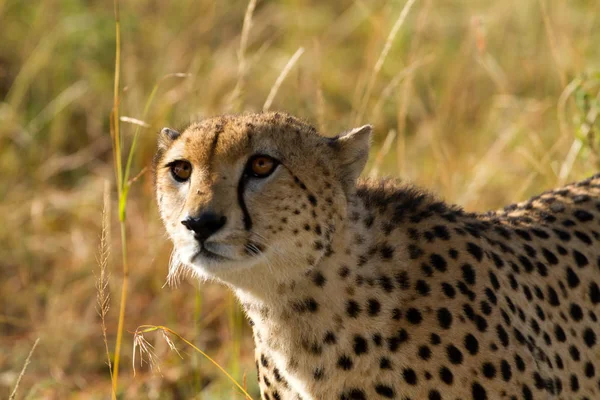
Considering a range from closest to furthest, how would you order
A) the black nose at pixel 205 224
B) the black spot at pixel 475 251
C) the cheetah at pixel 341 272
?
the black nose at pixel 205 224
the cheetah at pixel 341 272
the black spot at pixel 475 251

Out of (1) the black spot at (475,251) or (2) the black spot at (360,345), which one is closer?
(2) the black spot at (360,345)

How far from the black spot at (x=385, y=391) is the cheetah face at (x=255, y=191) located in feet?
1.27

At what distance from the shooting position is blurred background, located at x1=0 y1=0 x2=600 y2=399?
430 centimetres

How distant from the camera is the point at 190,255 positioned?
7.95ft

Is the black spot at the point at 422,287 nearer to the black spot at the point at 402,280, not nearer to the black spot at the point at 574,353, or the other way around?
the black spot at the point at 402,280

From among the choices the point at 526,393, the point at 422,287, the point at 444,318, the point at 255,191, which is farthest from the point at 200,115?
A: the point at 526,393

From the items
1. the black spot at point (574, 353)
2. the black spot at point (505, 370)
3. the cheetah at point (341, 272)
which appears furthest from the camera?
the black spot at point (574, 353)

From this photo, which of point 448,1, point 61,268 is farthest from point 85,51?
point 448,1

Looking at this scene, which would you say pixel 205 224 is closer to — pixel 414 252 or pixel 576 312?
pixel 414 252

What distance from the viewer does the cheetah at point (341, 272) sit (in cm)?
247

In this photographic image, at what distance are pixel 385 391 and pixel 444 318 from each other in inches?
10.1

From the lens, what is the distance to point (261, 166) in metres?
2.52

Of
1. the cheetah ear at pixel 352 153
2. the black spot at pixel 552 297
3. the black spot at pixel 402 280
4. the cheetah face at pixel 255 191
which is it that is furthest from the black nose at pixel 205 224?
the black spot at pixel 552 297

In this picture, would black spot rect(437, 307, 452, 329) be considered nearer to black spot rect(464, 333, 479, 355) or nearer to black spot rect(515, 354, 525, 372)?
black spot rect(464, 333, 479, 355)
